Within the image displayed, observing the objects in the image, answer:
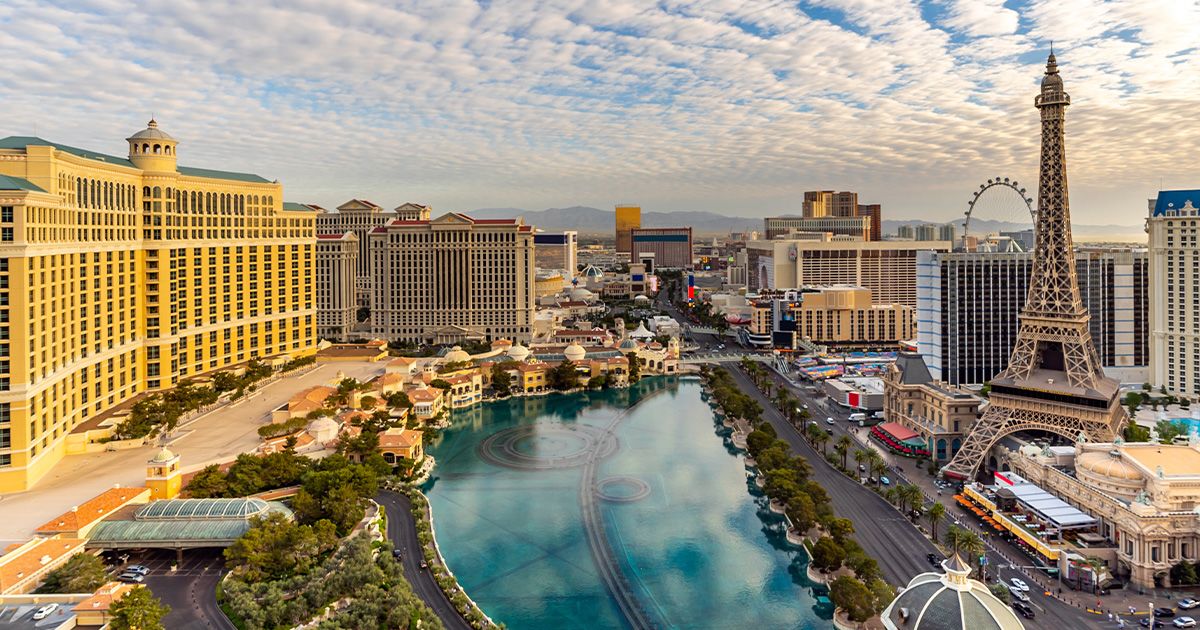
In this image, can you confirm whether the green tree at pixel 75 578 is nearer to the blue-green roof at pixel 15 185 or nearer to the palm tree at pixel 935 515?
the blue-green roof at pixel 15 185

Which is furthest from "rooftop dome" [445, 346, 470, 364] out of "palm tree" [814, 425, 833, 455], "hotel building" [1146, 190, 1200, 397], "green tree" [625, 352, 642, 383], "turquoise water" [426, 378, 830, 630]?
"hotel building" [1146, 190, 1200, 397]

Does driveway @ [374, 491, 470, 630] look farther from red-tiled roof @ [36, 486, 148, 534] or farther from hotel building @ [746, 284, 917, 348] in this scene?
hotel building @ [746, 284, 917, 348]

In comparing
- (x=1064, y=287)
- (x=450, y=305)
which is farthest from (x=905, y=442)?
(x=450, y=305)

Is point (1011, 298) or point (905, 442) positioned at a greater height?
point (1011, 298)

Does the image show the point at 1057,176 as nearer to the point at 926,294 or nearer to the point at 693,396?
the point at 926,294

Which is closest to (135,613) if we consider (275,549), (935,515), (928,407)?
(275,549)

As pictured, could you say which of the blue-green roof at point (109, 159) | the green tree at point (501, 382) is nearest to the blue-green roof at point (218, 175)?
the blue-green roof at point (109, 159)
